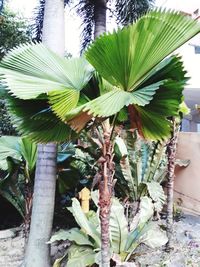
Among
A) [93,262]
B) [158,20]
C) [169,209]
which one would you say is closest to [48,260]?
[93,262]

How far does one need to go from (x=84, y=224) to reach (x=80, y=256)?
16.9 inches

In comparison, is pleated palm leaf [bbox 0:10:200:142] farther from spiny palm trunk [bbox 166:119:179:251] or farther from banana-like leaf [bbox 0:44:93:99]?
spiny palm trunk [bbox 166:119:179:251]

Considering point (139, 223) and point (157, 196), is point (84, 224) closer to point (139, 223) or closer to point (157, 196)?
point (139, 223)

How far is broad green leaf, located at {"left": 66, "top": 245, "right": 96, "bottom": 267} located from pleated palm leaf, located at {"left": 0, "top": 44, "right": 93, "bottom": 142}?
1674 millimetres

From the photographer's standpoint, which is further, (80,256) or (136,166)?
(136,166)

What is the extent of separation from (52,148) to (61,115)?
1729 mm

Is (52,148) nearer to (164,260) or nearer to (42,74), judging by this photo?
(42,74)

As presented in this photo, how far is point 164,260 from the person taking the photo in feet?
16.2

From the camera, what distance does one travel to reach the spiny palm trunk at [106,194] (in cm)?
345

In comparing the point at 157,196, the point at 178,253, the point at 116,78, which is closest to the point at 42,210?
the point at 157,196

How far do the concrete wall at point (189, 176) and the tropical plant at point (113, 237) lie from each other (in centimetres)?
246

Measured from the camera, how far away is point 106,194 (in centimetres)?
345

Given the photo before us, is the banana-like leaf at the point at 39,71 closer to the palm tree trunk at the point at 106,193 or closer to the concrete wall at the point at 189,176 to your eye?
the palm tree trunk at the point at 106,193

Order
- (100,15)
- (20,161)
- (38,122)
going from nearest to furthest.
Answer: (38,122)
(20,161)
(100,15)
